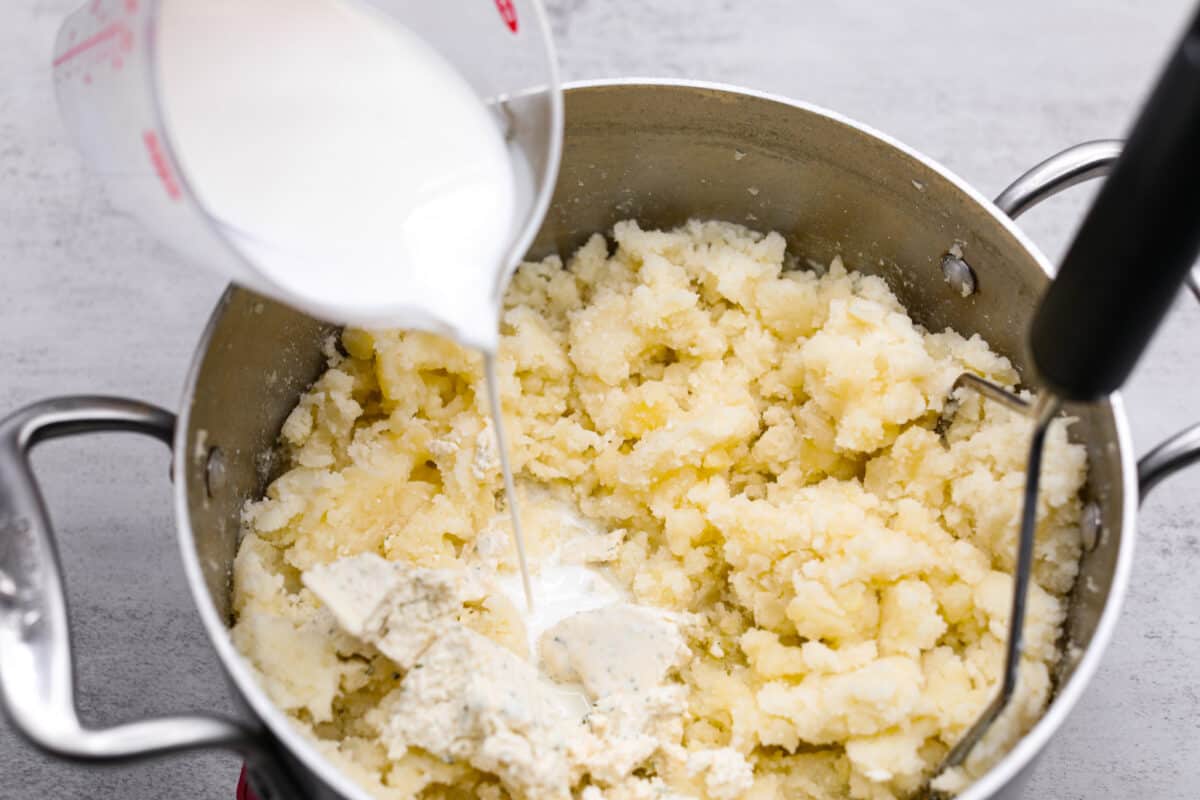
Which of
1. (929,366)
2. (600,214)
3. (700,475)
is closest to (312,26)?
(600,214)

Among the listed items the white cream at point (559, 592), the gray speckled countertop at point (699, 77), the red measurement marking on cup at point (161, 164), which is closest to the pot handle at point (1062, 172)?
the gray speckled countertop at point (699, 77)

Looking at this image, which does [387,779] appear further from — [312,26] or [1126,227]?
[1126,227]

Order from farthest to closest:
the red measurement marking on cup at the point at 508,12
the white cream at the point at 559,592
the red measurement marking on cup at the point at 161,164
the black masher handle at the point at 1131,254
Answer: the white cream at the point at 559,592 < the red measurement marking on cup at the point at 508,12 < the red measurement marking on cup at the point at 161,164 < the black masher handle at the point at 1131,254

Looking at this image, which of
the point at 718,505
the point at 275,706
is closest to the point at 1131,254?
the point at 718,505

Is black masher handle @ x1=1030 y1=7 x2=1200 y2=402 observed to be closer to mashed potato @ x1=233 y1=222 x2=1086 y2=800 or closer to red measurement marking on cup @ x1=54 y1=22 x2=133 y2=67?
mashed potato @ x1=233 y1=222 x2=1086 y2=800

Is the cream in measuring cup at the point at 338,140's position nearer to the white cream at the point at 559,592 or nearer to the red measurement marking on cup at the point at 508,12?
the red measurement marking on cup at the point at 508,12

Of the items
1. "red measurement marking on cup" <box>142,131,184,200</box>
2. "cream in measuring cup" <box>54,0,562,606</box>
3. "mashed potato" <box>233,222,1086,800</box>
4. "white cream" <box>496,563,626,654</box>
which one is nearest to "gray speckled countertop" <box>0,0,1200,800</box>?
"mashed potato" <box>233,222,1086,800</box>

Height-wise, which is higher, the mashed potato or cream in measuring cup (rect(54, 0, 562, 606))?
cream in measuring cup (rect(54, 0, 562, 606))

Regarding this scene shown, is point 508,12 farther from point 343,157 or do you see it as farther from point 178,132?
point 178,132
